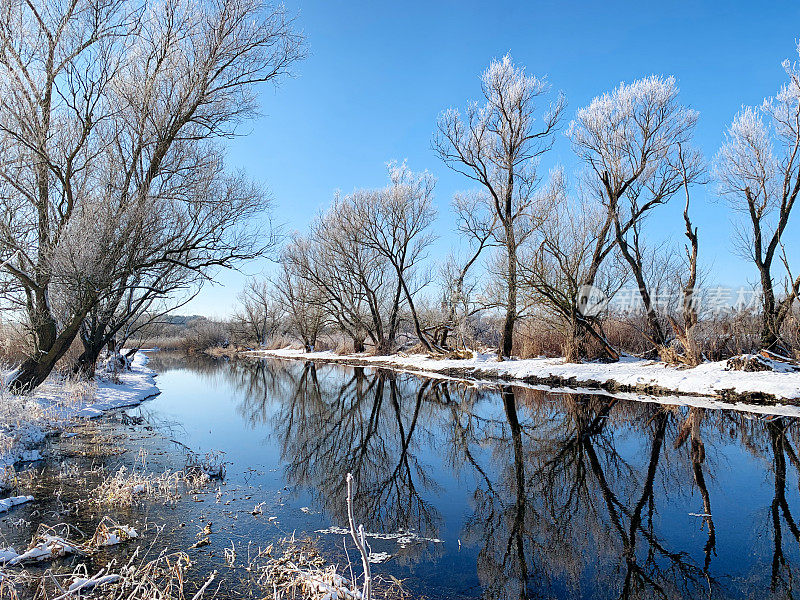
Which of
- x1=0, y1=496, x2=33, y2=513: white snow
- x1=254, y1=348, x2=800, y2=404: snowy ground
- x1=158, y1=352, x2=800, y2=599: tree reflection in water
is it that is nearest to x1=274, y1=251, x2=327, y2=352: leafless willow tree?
x1=254, y1=348, x2=800, y2=404: snowy ground

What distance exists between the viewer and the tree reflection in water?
12.3 feet

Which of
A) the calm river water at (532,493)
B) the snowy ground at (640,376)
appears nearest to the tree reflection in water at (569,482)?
the calm river water at (532,493)

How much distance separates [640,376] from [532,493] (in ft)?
30.0

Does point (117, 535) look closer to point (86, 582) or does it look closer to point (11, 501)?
point (86, 582)

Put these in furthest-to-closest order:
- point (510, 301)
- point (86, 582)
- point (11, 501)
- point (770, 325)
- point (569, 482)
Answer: point (510, 301)
point (770, 325)
point (569, 482)
point (11, 501)
point (86, 582)

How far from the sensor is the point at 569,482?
596 cm

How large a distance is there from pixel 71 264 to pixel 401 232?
710 inches

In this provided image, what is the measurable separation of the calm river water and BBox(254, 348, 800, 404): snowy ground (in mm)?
1699

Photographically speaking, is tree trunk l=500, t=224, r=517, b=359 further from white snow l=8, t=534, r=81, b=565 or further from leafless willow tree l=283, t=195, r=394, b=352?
white snow l=8, t=534, r=81, b=565

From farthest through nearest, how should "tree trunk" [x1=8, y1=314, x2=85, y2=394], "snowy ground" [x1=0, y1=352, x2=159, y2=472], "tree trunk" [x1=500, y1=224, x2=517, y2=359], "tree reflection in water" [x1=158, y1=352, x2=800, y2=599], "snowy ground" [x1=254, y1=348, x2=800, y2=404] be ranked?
"tree trunk" [x1=500, y1=224, x2=517, y2=359]
"snowy ground" [x1=254, y1=348, x2=800, y2=404]
"tree trunk" [x1=8, y1=314, x2=85, y2=394]
"snowy ground" [x1=0, y1=352, x2=159, y2=472]
"tree reflection in water" [x1=158, y1=352, x2=800, y2=599]

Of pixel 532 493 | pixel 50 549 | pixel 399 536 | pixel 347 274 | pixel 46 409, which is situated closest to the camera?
pixel 50 549

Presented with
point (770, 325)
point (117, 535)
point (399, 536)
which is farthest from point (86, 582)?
point (770, 325)

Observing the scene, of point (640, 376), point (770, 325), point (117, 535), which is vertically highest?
point (770, 325)

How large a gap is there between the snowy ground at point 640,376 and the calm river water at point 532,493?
170 cm
